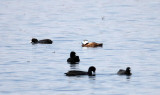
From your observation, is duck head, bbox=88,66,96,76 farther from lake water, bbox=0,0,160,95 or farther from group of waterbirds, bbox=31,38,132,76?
lake water, bbox=0,0,160,95

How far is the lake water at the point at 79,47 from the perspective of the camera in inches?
1098

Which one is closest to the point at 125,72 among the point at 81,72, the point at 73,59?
the point at 81,72

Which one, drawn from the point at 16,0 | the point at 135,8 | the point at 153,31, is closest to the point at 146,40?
the point at 153,31

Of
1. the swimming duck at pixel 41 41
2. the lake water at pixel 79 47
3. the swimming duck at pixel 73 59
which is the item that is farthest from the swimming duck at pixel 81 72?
the swimming duck at pixel 41 41

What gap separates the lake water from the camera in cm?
2789

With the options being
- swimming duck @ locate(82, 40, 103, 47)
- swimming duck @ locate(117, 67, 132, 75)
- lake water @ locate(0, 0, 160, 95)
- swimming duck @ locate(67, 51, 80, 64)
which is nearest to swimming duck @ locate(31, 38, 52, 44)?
lake water @ locate(0, 0, 160, 95)

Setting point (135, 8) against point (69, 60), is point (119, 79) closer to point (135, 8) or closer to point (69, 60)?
point (69, 60)

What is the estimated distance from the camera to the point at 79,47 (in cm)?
4072

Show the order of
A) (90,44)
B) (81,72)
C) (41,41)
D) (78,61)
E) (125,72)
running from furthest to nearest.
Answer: (41,41)
(90,44)
(78,61)
(81,72)
(125,72)

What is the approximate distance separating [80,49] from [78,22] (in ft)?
51.8

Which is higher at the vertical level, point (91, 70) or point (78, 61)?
point (78, 61)

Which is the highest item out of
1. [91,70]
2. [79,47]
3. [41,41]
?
[41,41]

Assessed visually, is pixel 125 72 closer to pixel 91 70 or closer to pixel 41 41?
pixel 91 70

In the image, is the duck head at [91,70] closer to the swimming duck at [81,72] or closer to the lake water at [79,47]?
the swimming duck at [81,72]
